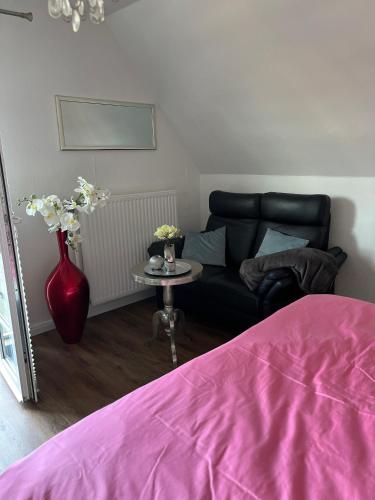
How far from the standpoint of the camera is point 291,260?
2.63 m

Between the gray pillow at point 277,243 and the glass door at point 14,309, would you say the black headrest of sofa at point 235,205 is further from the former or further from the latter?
the glass door at point 14,309

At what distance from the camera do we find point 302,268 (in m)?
2.59

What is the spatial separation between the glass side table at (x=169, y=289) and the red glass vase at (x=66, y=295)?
488 millimetres

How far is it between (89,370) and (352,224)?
2344 mm

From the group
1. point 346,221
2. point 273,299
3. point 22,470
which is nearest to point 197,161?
point 346,221

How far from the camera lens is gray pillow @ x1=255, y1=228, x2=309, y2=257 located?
306 cm

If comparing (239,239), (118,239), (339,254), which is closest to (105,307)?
(118,239)

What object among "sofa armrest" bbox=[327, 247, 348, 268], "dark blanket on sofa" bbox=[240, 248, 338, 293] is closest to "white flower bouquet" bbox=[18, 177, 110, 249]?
"dark blanket on sofa" bbox=[240, 248, 338, 293]

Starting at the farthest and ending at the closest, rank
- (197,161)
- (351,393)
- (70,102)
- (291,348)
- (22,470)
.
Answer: (197,161) → (70,102) → (291,348) → (351,393) → (22,470)

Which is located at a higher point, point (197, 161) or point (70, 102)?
point (70, 102)

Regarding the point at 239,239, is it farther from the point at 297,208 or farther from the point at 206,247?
the point at 297,208

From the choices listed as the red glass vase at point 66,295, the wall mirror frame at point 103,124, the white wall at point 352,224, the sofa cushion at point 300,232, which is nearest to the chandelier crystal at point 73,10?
the red glass vase at point 66,295

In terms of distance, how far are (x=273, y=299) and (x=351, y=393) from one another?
4.84 ft

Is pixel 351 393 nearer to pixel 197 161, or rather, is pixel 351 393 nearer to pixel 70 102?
pixel 70 102
